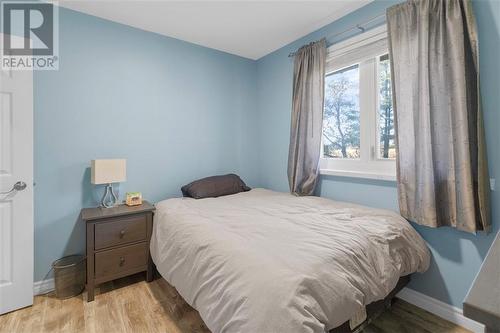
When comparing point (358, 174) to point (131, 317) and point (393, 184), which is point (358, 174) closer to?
point (393, 184)

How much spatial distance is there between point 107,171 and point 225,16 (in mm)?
1891

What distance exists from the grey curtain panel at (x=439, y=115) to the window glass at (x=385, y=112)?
223 millimetres

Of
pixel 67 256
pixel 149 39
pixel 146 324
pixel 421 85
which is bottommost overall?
pixel 146 324

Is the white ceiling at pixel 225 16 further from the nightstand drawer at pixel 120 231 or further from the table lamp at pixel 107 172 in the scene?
the nightstand drawer at pixel 120 231

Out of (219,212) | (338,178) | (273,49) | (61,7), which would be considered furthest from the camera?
(273,49)

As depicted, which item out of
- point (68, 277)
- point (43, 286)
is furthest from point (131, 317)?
point (43, 286)

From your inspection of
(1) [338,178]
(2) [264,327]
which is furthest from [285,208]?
(2) [264,327]

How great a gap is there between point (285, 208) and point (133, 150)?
1.72 meters

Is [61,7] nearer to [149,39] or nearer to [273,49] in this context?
[149,39]

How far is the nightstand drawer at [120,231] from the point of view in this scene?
209 centimetres

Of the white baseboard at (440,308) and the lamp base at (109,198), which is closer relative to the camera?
the white baseboard at (440,308)

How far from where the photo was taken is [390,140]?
2227 millimetres

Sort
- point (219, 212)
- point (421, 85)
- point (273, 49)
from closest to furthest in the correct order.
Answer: point (421, 85) → point (219, 212) → point (273, 49)
